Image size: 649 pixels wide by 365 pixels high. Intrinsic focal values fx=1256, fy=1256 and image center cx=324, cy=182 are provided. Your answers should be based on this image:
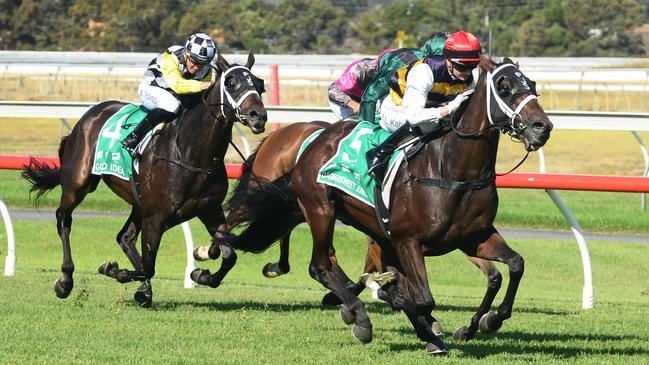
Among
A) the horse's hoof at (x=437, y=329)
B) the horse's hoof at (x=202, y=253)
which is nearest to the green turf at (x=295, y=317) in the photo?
the horse's hoof at (x=437, y=329)

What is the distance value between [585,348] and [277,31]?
4881cm

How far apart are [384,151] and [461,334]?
1.19m

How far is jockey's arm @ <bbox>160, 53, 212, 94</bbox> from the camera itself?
866 centimetres

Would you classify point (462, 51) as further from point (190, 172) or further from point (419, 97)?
point (190, 172)

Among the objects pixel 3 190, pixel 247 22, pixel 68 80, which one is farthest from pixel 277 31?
pixel 3 190

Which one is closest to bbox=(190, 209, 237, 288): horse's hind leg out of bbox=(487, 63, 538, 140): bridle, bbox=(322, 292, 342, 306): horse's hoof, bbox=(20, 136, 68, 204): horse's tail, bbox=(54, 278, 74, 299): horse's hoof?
bbox=(322, 292, 342, 306): horse's hoof

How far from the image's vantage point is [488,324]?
7.05 meters

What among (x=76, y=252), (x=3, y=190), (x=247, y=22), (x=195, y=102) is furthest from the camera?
(x=247, y=22)

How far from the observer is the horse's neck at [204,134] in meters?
8.46

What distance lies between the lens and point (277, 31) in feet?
181

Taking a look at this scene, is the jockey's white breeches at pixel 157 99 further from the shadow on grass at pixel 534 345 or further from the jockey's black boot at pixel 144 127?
the shadow on grass at pixel 534 345

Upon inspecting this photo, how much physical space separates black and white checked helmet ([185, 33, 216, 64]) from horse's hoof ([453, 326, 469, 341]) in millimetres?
2757

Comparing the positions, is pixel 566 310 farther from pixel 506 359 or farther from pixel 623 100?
pixel 623 100

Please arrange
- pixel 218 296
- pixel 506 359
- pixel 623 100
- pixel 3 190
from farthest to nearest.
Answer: pixel 623 100 < pixel 3 190 < pixel 218 296 < pixel 506 359
